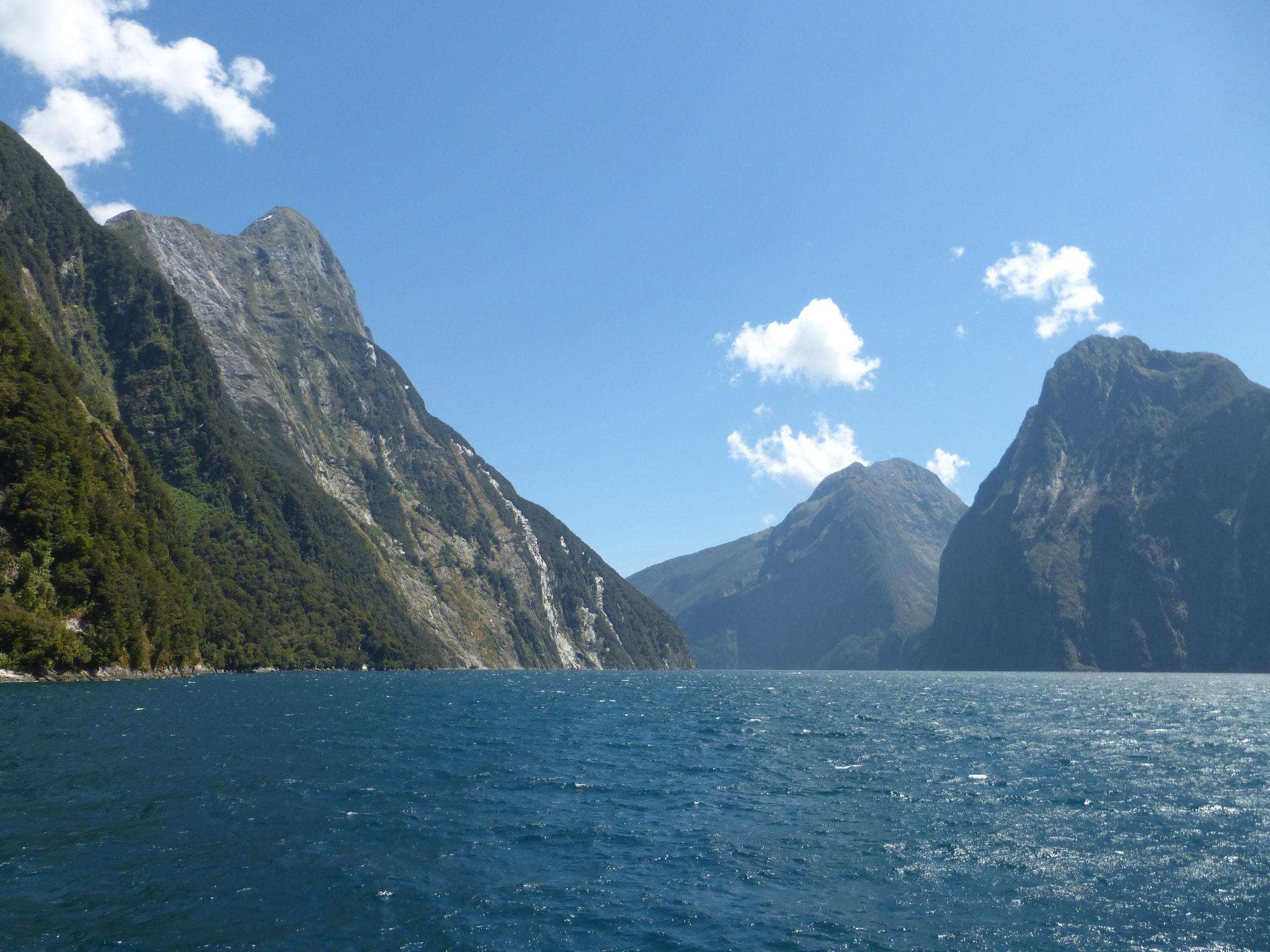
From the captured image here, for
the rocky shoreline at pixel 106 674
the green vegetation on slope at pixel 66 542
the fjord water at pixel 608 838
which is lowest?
the fjord water at pixel 608 838

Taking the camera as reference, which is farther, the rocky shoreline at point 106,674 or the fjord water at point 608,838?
the rocky shoreline at point 106,674

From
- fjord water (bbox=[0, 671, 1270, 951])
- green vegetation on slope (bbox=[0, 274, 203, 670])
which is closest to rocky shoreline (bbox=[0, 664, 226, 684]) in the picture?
green vegetation on slope (bbox=[0, 274, 203, 670])

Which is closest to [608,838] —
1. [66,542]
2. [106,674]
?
[66,542]

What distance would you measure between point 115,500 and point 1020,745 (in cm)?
11929

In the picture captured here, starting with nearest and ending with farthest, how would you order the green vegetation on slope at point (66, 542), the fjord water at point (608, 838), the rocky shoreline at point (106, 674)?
Result: the fjord water at point (608, 838) < the rocky shoreline at point (106, 674) < the green vegetation on slope at point (66, 542)

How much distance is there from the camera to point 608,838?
28188 millimetres

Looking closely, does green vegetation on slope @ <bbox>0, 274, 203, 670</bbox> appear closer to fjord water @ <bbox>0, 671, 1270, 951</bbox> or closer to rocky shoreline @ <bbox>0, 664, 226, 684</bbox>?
rocky shoreline @ <bbox>0, 664, 226, 684</bbox>

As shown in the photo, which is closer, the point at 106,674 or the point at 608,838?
the point at 608,838

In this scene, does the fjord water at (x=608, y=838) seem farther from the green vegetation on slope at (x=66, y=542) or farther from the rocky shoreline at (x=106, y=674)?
the green vegetation on slope at (x=66, y=542)

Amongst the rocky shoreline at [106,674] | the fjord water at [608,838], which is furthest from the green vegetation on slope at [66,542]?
the fjord water at [608,838]

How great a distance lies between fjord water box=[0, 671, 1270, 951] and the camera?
767 inches

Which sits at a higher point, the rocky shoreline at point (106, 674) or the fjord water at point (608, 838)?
the rocky shoreline at point (106, 674)

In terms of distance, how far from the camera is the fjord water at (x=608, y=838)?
19.5 metres

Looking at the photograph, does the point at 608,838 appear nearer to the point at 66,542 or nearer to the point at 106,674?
the point at 66,542
